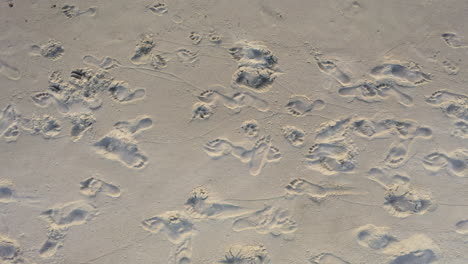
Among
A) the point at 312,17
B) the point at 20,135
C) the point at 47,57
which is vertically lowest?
the point at 20,135

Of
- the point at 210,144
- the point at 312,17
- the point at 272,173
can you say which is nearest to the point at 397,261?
the point at 272,173

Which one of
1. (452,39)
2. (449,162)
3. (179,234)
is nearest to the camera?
(179,234)

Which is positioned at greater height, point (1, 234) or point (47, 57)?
point (47, 57)

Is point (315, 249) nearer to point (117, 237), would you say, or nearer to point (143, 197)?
point (143, 197)

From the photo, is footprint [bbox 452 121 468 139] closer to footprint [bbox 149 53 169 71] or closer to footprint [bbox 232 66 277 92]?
footprint [bbox 232 66 277 92]

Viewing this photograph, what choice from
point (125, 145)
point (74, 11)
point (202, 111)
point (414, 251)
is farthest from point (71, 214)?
point (414, 251)

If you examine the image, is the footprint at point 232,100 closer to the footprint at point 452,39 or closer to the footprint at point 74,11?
the footprint at point 74,11

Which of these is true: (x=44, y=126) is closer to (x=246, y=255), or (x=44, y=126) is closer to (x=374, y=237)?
(x=246, y=255)
